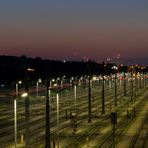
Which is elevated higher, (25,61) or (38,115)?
(25,61)

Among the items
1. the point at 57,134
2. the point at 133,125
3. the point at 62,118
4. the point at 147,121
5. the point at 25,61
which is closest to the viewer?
the point at 25,61

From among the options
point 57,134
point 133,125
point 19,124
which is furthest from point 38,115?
point 57,134

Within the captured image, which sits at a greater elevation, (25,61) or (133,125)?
(25,61)

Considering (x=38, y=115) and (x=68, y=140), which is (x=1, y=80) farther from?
(x=68, y=140)

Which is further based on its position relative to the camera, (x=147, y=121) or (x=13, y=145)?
(x=147, y=121)

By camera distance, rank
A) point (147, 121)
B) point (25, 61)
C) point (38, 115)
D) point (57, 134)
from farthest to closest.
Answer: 1. point (38, 115)
2. point (147, 121)
3. point (57, 134)
4. point (25, 61)

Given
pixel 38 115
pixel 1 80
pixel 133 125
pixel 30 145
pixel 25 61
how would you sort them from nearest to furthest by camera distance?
pixel 25 61
pixel 30 145
pixel 133 125
pixel 38 115
pixel 1 80

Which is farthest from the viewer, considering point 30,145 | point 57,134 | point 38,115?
point 38,115

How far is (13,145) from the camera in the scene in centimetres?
5109

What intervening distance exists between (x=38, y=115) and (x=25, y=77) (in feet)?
143

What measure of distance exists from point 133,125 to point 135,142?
1727 centimetres

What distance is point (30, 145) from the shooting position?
164 ft

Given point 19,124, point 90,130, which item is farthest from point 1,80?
point 90,130

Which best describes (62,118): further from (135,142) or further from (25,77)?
(25,77)
